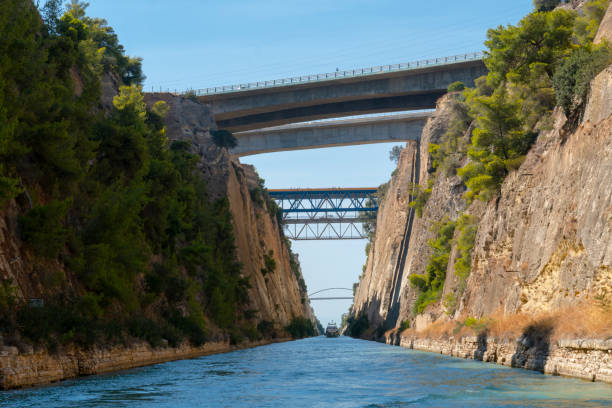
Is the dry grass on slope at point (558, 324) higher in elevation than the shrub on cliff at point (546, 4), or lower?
lower

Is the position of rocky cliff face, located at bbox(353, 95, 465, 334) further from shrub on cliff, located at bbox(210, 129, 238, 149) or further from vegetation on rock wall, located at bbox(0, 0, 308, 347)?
vegetation on rock wall, located at bbox(0, 0, 308, 347)

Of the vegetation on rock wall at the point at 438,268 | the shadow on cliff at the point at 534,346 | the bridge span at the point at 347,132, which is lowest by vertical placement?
the shadow on cliff at the point at 534,346

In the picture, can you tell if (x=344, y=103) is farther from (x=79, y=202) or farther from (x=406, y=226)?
(x=79, y=202)

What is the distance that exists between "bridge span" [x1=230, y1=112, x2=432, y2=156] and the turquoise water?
4616cm

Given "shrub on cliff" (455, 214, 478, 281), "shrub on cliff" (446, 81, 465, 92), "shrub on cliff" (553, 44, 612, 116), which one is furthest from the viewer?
"shrub on cliff" (446, 81, 465, 92)

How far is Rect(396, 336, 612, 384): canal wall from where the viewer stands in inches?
507

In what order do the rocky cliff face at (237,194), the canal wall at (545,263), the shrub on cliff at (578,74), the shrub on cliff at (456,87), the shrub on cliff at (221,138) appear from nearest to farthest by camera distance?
the canal wall at (545,263) → the shrub on cliff at (578,74) → the rocky cliff face at (237,194) → the shrub on cliff at (456,87) → the shrub on cliff at (221,138)

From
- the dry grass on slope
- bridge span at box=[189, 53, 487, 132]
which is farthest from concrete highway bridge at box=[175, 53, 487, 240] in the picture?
the dry grass on slope

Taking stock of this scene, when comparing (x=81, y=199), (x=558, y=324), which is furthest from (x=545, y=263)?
(x=81, y=199)

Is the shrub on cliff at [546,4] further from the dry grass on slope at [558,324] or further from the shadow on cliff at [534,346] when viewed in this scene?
the shadow on cliff at [534,346]

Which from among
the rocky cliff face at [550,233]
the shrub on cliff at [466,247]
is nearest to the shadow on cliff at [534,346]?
the rocky cliff face at [550,233]

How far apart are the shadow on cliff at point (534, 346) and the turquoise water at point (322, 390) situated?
0.47 m

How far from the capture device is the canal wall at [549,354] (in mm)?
12867

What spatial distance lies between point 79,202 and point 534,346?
1470cm
